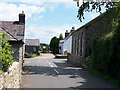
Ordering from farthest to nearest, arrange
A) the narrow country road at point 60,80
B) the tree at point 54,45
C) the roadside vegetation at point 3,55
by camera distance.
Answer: the tree at point 54,45 → the narrow country road at point 60,80 → the roadside vegetation at point 3,55

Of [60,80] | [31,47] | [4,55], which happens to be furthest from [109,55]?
[31,47]

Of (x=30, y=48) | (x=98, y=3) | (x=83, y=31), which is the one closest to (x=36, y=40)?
(x=30, y=48)

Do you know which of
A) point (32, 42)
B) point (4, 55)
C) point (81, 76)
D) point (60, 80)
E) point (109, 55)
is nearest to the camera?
point (4, 55)

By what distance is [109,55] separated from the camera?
21.9 metres

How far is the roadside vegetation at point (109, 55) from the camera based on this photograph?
20.3 meters

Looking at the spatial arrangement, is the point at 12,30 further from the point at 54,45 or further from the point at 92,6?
the point at 54,45

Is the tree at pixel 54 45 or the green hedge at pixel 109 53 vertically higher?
the tree at pixel 54 45

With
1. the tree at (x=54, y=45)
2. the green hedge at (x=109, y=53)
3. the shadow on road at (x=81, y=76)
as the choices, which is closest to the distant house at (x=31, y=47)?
the tree at (x=54, y=45)

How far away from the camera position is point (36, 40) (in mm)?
111562

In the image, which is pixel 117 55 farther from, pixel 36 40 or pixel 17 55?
pixel 36 40

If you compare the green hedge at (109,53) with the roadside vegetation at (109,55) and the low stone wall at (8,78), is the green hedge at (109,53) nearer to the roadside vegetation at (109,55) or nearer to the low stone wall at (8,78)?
the roadside vegetation at (109,55)

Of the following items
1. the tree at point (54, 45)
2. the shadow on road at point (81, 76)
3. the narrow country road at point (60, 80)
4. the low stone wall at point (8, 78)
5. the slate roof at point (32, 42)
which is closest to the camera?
the low stone wall at point (8, 78)

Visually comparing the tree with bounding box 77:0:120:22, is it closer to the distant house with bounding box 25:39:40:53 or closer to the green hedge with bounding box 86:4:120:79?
the green hedge with bounding box 86:4:120:79

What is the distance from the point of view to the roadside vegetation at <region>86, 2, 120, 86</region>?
20.3 metres
